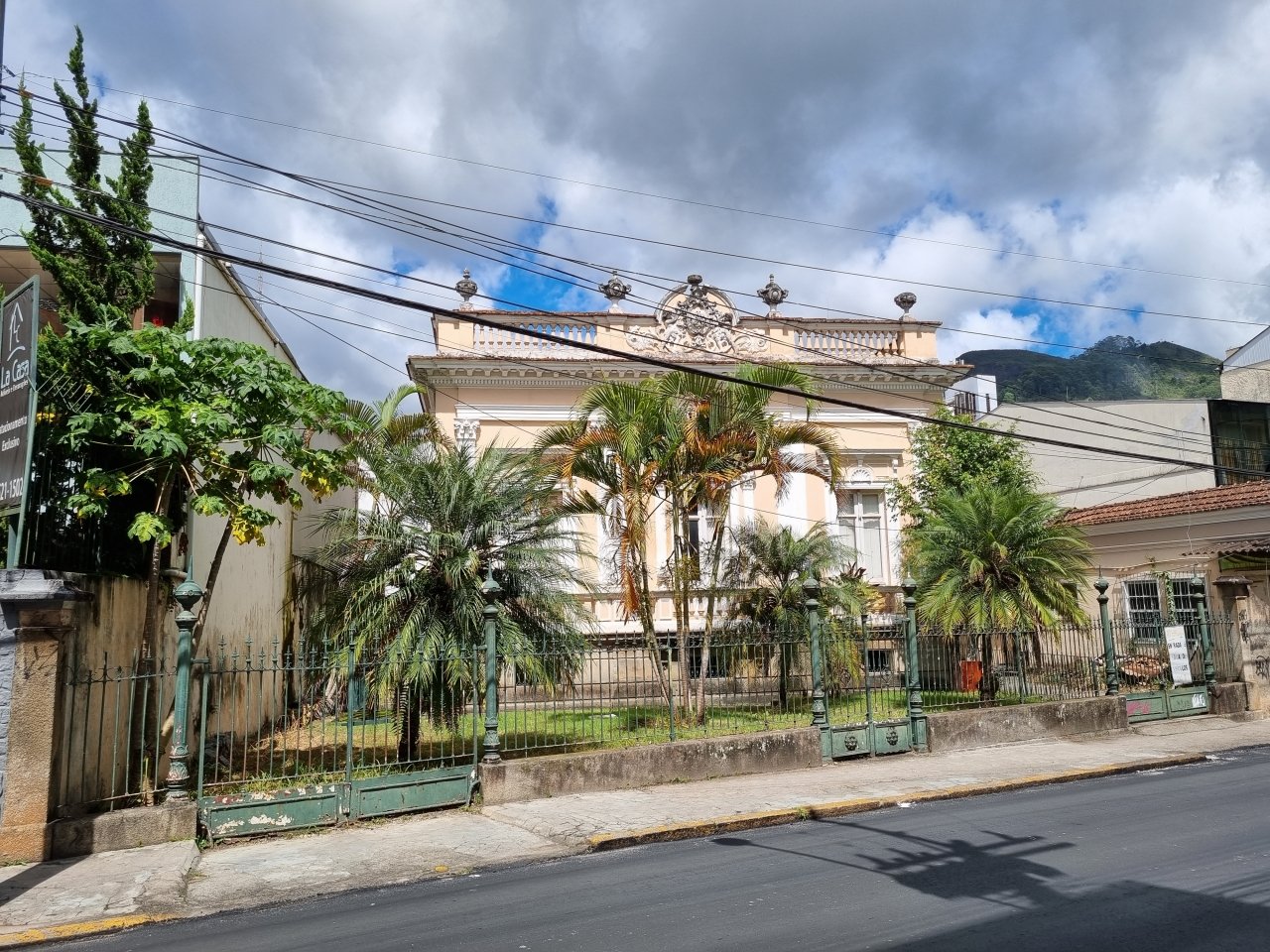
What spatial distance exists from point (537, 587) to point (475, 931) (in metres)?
5.40

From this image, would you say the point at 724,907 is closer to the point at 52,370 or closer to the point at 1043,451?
the point at 52,370

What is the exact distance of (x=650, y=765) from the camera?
1062 cm

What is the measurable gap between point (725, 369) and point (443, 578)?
9956 mm

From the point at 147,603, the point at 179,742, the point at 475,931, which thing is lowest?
the point at 475,931

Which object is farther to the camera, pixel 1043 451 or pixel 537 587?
pixel 1043 451

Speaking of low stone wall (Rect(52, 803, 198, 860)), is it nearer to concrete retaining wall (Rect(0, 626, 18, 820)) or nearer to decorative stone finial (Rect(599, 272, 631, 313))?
concrete retaining wall (Rect(0, 626, 18, 820))

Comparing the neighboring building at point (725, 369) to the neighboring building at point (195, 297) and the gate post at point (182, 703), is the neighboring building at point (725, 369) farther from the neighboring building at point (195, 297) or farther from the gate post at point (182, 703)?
the gate post at point (182, 703)

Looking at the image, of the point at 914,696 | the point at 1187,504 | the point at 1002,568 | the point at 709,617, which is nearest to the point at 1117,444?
the point at 1187,504

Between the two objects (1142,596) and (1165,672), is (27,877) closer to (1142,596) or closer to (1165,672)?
(1165,672)

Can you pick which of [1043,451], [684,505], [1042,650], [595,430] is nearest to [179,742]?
[595,430]

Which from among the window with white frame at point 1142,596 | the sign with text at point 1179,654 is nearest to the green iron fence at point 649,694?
the sign with text at point 1179,654

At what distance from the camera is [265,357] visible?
9.32m

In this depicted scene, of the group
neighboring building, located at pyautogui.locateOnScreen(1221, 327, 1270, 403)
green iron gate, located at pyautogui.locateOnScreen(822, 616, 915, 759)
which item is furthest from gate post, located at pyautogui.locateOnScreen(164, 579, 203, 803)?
neighboring building, located at pyautogui.locateOnScreen(1221, 327, 1270, 403)

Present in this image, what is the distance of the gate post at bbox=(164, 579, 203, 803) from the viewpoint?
27.9 feet
